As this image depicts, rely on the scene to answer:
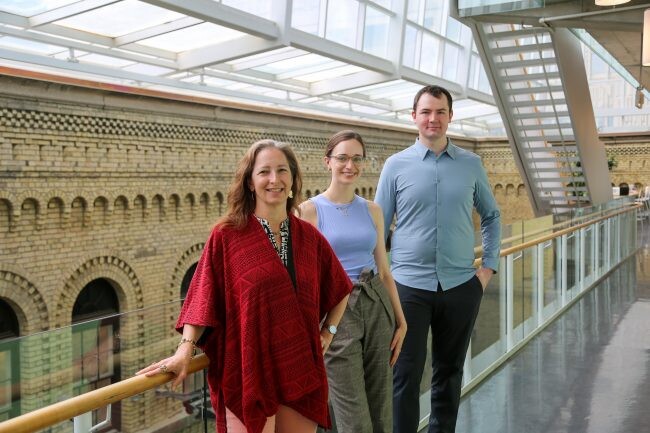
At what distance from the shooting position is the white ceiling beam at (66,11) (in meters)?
9.71

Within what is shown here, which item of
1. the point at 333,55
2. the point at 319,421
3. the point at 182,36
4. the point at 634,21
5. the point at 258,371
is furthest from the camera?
the point at 333,55

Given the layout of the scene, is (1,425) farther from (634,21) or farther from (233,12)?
(233,12)

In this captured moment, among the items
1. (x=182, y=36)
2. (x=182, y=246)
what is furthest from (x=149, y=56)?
(x=182, y=246)

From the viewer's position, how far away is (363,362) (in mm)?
2449

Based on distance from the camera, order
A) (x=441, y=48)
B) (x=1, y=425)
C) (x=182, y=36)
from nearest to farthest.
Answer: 1. (x=1, y=425)
2. (x=182, y=36)
3. (x=441, y=48)

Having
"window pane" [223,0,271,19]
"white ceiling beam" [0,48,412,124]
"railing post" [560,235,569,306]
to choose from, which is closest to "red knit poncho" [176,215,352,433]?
"railing post" [560,235,569,306]

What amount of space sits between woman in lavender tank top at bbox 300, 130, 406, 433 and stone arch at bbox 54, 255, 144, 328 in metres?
10.0

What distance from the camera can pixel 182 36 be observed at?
460 inches

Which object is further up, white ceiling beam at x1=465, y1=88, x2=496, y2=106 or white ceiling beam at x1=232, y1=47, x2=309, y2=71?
white ceiling beam at x1=465, y1=88, x2=496, y2=106

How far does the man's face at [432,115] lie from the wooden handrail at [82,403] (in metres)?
1.47

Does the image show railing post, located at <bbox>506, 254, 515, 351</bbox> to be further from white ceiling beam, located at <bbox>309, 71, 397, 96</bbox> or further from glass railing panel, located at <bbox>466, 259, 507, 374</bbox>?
white ceiling beam, located at <bbox>309, 71, 397, 96</bbox>

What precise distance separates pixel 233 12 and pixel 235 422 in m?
9.08

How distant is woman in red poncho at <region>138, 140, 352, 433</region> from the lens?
1.85 metres

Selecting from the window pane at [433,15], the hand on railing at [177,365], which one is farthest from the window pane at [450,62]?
the hand on railing at [177,365]
